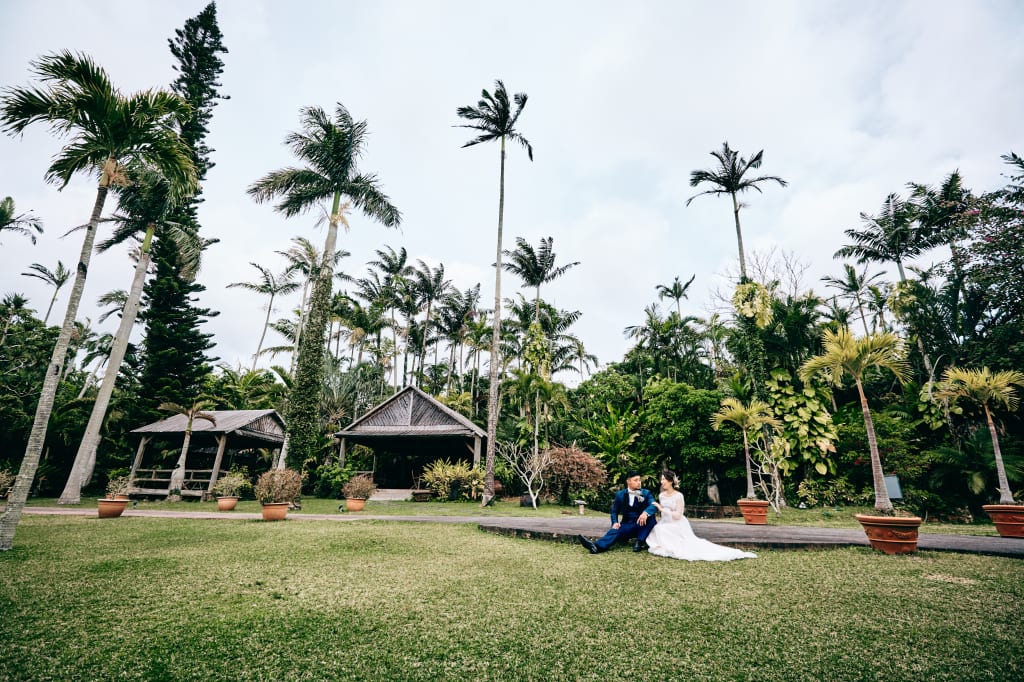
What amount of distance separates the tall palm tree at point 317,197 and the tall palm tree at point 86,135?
34.2 feet

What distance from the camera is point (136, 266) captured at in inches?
731

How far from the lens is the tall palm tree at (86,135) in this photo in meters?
6.84

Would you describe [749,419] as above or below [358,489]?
above

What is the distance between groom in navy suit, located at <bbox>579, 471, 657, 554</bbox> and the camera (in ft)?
21.7

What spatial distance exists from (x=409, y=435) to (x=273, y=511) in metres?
10.1

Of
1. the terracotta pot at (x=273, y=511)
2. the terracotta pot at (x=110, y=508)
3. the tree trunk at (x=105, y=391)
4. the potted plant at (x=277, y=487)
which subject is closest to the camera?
the terracotta pot at (x=273, y=511)

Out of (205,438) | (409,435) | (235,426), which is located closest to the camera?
(235,426)

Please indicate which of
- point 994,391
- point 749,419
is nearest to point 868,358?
point 994,391

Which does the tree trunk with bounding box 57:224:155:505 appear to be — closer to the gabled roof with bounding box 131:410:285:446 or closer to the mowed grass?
the gabled roof with bounding box 131:410:285:446

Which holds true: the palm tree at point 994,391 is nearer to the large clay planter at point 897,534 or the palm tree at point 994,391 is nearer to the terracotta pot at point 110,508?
the large clay planter at point 897,534

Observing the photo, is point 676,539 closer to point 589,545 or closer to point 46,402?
point 589,545

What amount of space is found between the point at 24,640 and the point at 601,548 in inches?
242

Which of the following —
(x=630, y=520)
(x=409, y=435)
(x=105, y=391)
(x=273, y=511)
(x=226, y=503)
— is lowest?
(x=226, y=503)

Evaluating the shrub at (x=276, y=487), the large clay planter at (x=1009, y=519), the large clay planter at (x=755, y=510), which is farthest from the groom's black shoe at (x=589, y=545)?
the shrub at (x=276, y=487)
